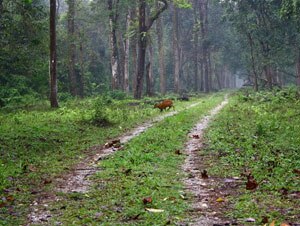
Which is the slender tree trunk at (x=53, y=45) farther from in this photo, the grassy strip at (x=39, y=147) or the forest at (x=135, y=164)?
the grassy strip at (x=39, y=147)

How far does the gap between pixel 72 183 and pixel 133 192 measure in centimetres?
151

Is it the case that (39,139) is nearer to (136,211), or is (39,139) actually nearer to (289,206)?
(136,211)

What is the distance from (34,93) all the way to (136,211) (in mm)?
24089

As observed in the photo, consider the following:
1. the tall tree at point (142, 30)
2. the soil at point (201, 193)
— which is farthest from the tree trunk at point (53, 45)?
the soil at point (201, 193)

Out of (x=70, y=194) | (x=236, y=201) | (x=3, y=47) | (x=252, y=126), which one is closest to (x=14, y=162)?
(x=70, y=194)

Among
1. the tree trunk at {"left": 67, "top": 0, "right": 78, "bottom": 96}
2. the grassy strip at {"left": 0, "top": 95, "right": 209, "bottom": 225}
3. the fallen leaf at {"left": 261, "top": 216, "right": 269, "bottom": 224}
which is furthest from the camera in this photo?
the tree trunk at {"left": 67, "top": 0, "right": 78, "bottom": 96}

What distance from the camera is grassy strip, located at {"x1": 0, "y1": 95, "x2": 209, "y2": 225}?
7.14 metres

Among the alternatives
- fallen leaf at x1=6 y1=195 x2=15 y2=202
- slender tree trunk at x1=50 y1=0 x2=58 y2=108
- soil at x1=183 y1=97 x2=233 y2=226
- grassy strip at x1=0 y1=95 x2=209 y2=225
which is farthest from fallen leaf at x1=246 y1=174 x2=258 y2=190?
slender tree trunk at x1=50 y1=0 x2=58 y2=108

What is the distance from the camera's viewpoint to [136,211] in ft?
19.9

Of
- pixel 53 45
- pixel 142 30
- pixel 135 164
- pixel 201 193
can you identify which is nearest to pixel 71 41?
pixel 142 30

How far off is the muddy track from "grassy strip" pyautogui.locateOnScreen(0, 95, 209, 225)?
0.18m

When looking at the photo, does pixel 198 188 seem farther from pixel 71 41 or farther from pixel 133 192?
pixel 71 41

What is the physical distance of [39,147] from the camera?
462 inches

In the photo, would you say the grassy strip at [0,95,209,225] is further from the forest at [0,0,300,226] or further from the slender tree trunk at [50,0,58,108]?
the slender tree trunk at [50,0,58,108]
